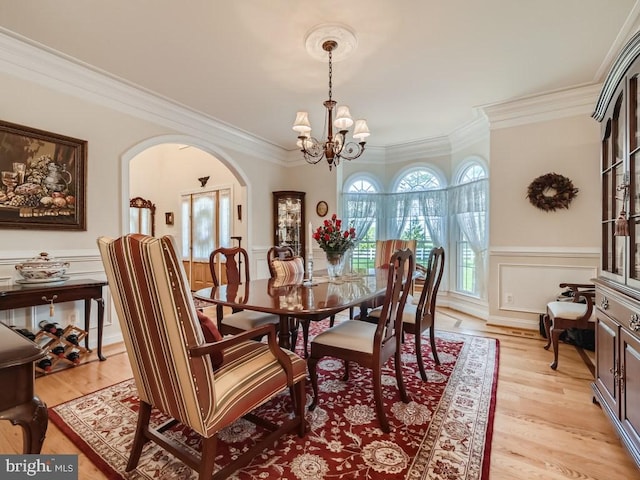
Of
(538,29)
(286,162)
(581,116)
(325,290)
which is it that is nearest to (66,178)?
(325,290)

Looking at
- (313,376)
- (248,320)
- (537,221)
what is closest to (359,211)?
(537,221)

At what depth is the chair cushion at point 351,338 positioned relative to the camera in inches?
72.9

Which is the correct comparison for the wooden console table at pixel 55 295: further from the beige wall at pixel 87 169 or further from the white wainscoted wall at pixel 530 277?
the white wainscoted wall at pixel 530 277

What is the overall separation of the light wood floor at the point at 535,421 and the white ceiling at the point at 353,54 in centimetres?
247

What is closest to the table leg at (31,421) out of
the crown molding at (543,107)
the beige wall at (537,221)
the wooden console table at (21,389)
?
the wooden console table at (21,389)

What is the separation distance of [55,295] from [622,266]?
3.88 m

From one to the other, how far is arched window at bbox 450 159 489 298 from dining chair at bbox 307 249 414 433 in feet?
9.13

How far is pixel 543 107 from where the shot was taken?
352 centimetres

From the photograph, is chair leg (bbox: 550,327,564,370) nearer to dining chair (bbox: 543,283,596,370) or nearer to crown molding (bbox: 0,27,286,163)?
dining chair (bbox: 543,283,596,370)

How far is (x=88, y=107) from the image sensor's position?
118 inches

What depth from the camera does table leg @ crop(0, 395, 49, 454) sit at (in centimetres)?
99

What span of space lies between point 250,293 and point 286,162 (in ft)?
13.0

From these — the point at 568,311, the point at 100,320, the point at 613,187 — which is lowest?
the point at 100,320

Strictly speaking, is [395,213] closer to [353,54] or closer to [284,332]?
[353,54]
